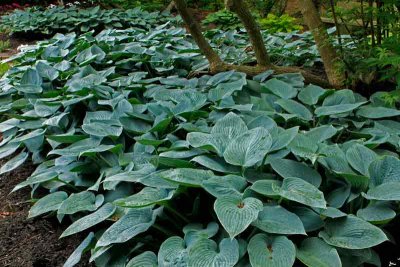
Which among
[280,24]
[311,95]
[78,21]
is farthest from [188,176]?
[78,21]

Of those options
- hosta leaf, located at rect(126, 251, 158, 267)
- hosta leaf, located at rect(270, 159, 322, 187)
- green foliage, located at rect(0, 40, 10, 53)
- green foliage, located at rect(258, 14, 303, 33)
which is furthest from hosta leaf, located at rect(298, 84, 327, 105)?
green foliage, located at rect(0, 40, 10, 53)

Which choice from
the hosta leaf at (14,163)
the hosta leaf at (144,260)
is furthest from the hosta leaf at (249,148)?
the hosta leaf at (14,163)

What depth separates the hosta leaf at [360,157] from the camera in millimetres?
1833

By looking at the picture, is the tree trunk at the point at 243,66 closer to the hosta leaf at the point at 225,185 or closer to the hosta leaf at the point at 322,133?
the hosta leaf at the point at 322,133

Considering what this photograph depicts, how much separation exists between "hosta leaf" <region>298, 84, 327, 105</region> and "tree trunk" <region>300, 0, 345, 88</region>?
0.52 metres

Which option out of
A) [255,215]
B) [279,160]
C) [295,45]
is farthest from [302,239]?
[295,45]

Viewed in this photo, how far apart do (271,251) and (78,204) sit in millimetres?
898

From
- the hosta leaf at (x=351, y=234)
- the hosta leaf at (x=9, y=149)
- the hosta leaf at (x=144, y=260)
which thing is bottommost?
the hosta leaf at (x=351, y=234)

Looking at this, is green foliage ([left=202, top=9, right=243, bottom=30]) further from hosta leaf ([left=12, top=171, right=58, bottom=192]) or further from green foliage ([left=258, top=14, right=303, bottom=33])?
hosta leaf ([left=12, top=171, right=58, bottom=192])

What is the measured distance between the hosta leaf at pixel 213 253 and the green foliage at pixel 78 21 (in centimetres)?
571

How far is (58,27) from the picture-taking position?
7.43m

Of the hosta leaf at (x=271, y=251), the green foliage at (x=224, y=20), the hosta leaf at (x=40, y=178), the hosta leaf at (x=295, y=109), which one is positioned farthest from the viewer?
the green foliage at (x=224, y=20)

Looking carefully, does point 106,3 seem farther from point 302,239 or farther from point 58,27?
point 302,239

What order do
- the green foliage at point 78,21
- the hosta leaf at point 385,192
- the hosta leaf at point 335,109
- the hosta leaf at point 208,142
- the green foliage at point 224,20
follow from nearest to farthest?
the hosta leaf at point 385,192 → the hosta leaf at point 208,142 → the hosta leaf at point 335,109 → the green foliage at point 78,21 → the green foliage at point 224,20
